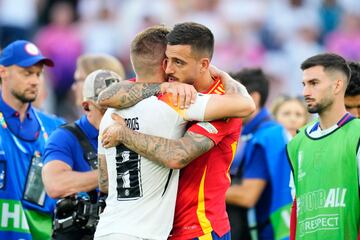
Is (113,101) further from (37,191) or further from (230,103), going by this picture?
(37,191)

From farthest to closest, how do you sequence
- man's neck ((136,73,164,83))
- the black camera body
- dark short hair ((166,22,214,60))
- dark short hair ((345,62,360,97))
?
dark short hair ((345,62,360,97)), the black camera body, man's neck ((136,73,164,83)), dark short hair ((166,22,214,60))

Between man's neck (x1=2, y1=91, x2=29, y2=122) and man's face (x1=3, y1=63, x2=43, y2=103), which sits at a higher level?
man's face (x1=3, y1=63, x2=43, y2=103)

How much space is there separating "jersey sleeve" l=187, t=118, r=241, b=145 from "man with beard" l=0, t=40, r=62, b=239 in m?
2.84

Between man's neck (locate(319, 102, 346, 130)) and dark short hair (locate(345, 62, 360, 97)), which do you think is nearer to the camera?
man's neck (locate(319, 102, 346, 130))

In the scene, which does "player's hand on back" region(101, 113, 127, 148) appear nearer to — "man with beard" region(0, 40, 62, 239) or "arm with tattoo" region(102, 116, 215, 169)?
"arm with tattoo" region(102, 116, 215, 169)

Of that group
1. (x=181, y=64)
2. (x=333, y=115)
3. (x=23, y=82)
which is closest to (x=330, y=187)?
(x=333, y=115)

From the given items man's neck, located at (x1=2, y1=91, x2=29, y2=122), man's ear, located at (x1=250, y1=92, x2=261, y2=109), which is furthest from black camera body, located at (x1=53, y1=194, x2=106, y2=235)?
man's ear, located at (x1=250, y1=92, x2=261, y2=109)

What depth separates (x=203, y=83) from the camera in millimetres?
6398

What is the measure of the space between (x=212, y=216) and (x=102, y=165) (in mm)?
872

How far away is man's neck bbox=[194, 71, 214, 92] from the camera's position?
20.9 feet

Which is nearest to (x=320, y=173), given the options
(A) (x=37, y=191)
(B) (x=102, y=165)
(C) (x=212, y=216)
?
(C) (x=212, y=216)

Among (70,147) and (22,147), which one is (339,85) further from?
(22,147)

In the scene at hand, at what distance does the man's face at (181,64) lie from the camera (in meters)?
6.20

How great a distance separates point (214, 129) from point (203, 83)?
349mm
